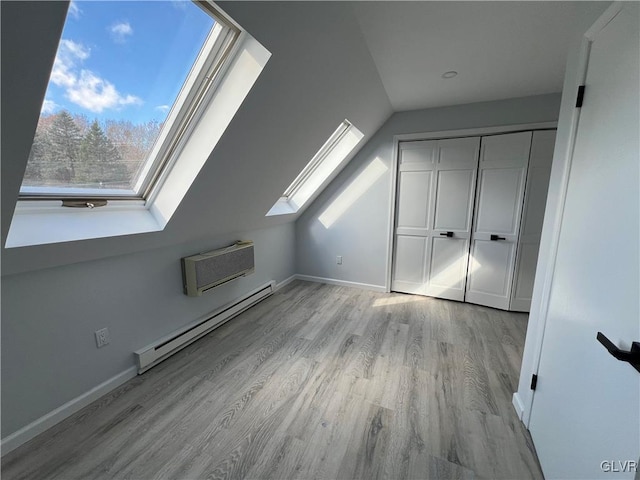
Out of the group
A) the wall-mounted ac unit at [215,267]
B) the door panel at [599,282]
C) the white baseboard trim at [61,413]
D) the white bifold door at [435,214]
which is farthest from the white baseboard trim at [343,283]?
the white baseboard trim at [61,413]

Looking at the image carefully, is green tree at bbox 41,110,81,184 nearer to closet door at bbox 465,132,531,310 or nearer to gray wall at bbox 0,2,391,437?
gray wall at bbox 0,2,391,437

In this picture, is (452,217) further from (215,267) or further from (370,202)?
(215,267)

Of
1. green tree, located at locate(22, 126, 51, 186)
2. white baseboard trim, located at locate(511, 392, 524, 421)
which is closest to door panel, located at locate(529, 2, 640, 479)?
white baseboard trim, located at locate(511, 392, 524, 421)

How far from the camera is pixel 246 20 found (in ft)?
3.70

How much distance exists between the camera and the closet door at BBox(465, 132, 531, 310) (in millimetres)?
2713

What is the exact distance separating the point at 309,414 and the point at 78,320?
1524 millimetres

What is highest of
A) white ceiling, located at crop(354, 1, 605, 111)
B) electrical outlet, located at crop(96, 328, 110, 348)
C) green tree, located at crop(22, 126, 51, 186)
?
white ceiling, located at crop(354, 1, 605, 111)

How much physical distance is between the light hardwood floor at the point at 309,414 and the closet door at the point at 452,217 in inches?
32.3

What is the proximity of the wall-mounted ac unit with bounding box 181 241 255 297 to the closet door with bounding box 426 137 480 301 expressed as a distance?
7.46 feet

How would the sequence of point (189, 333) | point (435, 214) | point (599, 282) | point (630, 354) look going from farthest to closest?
point (435, 214)
point (189, 333)
point (599, 282)
point (630, 354)

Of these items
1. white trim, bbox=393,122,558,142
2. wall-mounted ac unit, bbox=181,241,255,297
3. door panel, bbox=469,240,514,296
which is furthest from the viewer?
door panel, bbox=469,240,514,296

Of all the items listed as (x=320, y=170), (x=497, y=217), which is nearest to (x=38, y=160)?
(x=320, y=170)

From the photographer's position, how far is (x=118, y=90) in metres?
1.27

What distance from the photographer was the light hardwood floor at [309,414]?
1.26 meters
